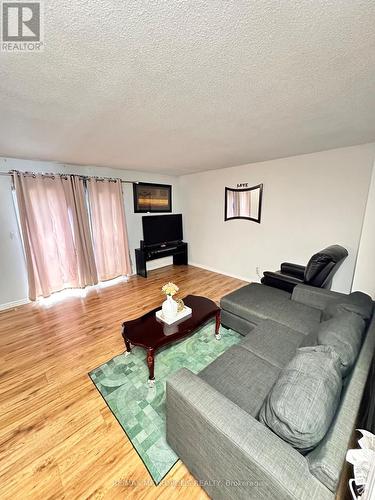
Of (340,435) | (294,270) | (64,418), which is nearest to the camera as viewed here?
(340,435)

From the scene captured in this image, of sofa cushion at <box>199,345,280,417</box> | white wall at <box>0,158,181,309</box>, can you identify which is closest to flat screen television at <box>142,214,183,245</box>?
white wall at <box>0,158,181,309</box>

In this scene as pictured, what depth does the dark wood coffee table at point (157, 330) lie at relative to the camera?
1.69 meters

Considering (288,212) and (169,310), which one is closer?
(169,310)

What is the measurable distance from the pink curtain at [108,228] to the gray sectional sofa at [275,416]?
Answer: 3150 millimetres

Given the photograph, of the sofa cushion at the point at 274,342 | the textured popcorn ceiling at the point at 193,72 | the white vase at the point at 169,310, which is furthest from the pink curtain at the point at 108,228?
Answer: the sofa cushion at the point at 274,342

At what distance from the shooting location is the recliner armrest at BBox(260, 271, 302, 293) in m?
2.51

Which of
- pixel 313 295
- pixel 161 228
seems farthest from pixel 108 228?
pixel 313 295

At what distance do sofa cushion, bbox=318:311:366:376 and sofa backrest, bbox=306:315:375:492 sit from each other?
0.05 meters

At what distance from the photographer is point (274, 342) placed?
165 cm

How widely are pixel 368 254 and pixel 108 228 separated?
4.08 meters

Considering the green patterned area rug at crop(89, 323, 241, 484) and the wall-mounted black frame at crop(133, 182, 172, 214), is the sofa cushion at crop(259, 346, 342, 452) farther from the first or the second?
the wall-mounted black frame at crop(133, 182, 172, 214)

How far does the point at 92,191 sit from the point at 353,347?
13.0 ft

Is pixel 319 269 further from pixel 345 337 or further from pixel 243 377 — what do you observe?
pixel 243 377

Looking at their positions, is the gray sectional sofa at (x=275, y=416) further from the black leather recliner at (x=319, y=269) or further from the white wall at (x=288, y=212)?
the white wall at (x=288, y=212)
